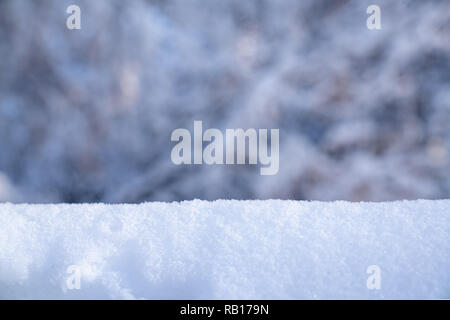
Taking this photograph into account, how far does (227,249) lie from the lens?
1.47ft

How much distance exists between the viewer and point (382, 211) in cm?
53

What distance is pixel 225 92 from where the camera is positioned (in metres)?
0.59

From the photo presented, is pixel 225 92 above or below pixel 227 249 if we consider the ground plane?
above

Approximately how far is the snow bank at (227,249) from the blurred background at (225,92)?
0.17 ft

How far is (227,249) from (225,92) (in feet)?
0.78

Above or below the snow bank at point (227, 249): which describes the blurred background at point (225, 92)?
above

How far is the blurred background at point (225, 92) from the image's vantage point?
0.58 meters

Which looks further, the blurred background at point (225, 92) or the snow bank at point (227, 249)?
the blurred background at point (225, 92)

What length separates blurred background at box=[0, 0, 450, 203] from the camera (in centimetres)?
58

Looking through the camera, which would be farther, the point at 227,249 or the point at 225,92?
the point at 225,92

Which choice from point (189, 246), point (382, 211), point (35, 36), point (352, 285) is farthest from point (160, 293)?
point (35, 36)

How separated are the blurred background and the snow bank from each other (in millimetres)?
53

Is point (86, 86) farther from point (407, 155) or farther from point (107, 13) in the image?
point (407, 155)

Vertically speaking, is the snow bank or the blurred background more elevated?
the blurred background
